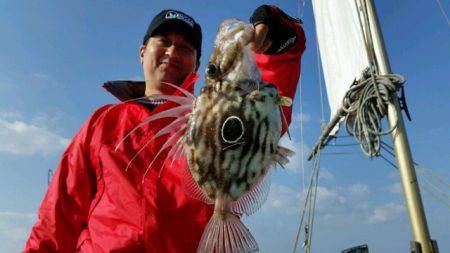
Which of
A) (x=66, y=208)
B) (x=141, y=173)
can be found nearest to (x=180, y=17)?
(x=141, y=173)

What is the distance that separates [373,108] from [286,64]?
17.7 feet

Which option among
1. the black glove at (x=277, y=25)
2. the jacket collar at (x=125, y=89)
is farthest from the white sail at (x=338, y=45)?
the black glove at (x=277, y=25)

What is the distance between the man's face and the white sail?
927 cm

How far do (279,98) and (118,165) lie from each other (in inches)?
70.0

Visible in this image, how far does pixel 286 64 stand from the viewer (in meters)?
3.29

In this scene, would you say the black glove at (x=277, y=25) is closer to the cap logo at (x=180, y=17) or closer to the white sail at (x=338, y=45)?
the cap logo at (x=180, y=17)

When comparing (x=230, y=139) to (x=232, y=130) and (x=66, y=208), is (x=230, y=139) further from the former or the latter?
(x=66, y=208)

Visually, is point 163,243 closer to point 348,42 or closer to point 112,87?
point 112,87

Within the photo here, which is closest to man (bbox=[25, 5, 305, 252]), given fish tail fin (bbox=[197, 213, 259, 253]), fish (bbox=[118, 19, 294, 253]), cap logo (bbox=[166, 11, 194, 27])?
cap logo (bbox=[166, 11, 194, 27])

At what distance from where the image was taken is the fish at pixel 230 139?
2035mm

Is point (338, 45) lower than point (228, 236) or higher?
higher

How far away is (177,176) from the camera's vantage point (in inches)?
123

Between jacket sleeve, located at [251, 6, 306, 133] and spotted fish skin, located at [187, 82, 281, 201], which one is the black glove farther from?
spotted fish skin, located at [187, 82, 281, 201]

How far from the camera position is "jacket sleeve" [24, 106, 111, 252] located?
3441mm
